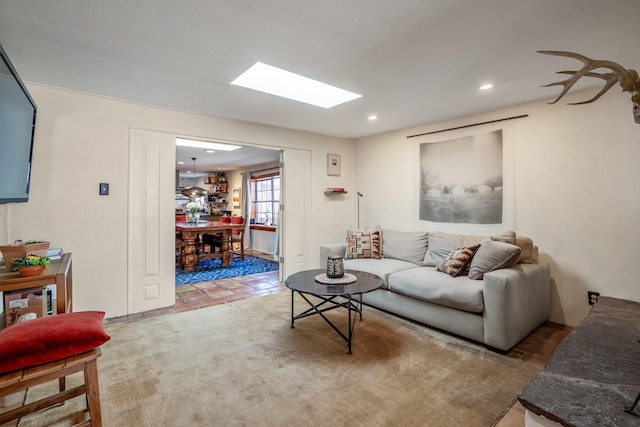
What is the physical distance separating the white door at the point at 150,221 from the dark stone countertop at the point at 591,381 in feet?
11.4

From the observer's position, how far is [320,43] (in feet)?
6.69

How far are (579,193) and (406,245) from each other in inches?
69.9

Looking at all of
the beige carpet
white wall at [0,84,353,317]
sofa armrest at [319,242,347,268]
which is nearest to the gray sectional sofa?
the beige carpet

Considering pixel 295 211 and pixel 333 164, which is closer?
pixel 295 211

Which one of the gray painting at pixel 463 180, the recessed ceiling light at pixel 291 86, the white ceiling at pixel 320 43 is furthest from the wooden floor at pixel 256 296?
the recessed ceiling light at pixel 291 86

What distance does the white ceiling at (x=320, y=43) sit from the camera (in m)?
1.68

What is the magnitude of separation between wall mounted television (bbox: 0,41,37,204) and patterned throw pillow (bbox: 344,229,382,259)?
317cm

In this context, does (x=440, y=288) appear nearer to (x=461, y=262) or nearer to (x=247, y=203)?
(x=461, y=262)

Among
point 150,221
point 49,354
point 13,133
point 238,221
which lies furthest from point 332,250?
point 238,221

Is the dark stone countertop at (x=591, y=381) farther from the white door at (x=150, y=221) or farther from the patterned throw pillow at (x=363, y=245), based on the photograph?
the white door at (x=150, y=221)

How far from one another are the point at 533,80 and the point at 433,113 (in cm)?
112

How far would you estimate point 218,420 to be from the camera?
1.64 m

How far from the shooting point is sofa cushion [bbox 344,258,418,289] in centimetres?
323

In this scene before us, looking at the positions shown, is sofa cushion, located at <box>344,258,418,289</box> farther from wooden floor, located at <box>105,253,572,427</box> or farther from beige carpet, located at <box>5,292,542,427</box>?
wooden floor, located at <box>105,253,572,427</box>
